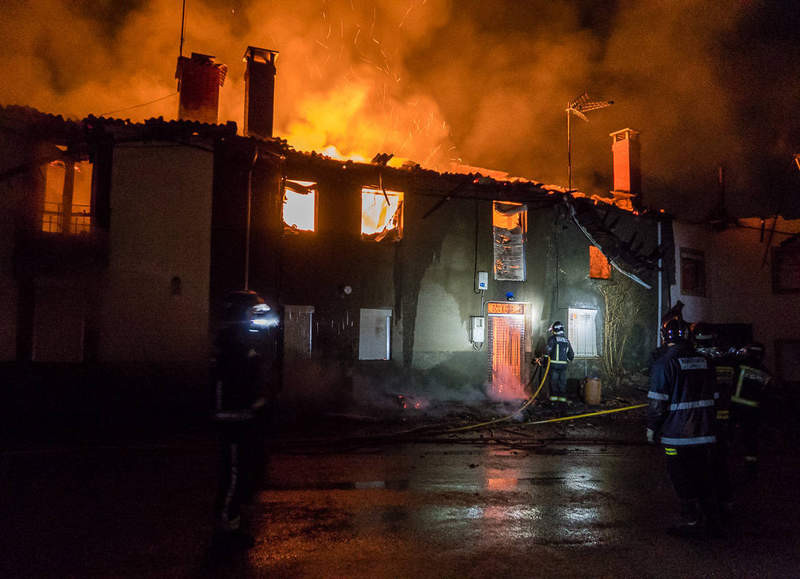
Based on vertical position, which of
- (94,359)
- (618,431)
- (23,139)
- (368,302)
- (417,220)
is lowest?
(618,431)

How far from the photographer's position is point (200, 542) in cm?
477

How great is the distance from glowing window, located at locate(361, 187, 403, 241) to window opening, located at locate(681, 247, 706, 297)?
38.5 ft

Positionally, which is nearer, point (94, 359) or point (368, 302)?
point (94, 359)

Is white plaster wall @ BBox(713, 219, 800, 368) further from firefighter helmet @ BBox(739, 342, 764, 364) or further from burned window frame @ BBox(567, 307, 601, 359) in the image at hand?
firefighter helmet @ BBox(739, 342, 764, 364)

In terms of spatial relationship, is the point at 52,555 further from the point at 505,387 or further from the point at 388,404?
the point at 505,387

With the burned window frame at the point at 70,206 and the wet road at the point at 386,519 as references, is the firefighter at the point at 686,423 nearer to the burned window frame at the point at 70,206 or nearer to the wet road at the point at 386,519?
the wet road at the point at 386,519

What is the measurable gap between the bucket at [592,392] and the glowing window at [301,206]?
9.00 metres

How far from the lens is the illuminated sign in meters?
16.4

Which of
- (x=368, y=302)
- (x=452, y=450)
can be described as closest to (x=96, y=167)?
(x=368, y=302)

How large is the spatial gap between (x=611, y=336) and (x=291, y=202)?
11.5 metres

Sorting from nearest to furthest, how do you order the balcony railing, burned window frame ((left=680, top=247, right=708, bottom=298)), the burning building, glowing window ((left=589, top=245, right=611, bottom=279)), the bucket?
the burning building < the balcony railing < the bucket < glowing window ((left=589, top=245, right=611, bottom=279)) < burned window frame ((left=680, top=247, right=708, bottom=298))

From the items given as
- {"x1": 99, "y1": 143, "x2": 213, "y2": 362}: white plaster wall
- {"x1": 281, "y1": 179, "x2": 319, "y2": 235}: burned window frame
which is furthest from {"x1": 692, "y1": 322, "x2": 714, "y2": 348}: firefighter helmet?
{"x1": 99, "y1": 143, "x2": 213, "y2": 362}: white plaster wall

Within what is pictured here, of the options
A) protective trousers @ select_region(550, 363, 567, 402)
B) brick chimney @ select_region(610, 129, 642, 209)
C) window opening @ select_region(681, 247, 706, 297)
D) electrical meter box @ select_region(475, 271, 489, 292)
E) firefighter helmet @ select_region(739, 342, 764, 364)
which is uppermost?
brick chimney @ select_region(610, 129, 642, 209)

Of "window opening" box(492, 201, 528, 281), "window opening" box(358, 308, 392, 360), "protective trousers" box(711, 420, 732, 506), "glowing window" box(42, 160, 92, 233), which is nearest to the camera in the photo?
"protective trousers" box(711, 420, 732, 506)
